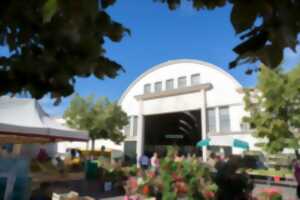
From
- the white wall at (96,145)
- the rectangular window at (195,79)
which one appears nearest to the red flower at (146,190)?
the rectangular window at (195,79)

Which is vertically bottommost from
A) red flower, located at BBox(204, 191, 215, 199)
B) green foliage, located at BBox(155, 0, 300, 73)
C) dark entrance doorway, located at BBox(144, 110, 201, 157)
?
red flower, located at BBox(204, 191, 215, 199)

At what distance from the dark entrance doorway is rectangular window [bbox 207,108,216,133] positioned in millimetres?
5525

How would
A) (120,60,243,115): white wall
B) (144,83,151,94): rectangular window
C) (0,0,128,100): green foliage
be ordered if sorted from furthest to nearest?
(144,83,151,94): rectangular window
(120,60,243,115): white wall
(0,0,128,100): green foliage

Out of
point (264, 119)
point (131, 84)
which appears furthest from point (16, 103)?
point (131, 84)

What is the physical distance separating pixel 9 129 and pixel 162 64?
68.6ft

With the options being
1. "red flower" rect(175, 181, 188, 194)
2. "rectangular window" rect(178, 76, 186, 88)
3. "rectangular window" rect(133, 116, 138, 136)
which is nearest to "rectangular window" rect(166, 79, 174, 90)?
"rectangular window" rect(178, 76, 186, 88)

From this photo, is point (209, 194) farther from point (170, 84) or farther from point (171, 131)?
point (171, 131)

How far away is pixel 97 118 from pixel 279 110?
55.7 ft

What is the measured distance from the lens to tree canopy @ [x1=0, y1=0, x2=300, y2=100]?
903mm

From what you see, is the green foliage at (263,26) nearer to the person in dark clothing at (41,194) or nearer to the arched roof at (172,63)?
the person in dark clothing at (41,194)

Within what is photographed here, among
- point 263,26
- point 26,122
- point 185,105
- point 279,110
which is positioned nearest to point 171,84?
point 185,105

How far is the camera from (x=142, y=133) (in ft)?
91.2

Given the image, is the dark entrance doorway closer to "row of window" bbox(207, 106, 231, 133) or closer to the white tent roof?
"row of window" bbox(207, 106, 231, 133)

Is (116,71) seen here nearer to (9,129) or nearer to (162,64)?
(9,129)
